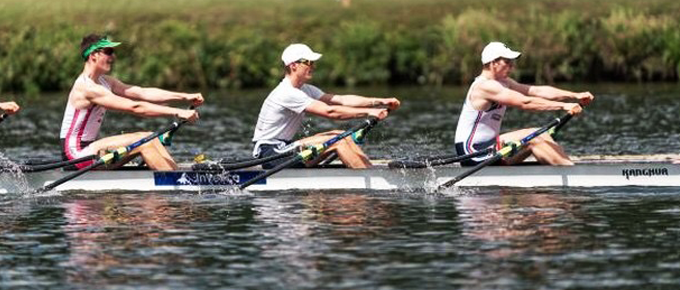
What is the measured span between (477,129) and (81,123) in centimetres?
508

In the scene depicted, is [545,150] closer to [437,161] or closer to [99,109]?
[437,161]

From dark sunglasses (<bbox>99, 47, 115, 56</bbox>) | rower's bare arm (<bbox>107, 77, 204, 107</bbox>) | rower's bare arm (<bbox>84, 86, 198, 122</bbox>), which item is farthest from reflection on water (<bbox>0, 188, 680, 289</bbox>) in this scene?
dark sunglasses (<bbox>99, 47, 115, 56</bbox>)

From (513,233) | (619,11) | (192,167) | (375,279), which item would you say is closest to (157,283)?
(375,279)

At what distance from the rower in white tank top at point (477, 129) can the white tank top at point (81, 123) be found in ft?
15.1

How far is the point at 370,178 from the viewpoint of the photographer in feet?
78.7

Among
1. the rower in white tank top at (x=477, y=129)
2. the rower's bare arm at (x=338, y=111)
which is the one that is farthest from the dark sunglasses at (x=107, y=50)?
the rower in white tank top at (x=477, y=129)

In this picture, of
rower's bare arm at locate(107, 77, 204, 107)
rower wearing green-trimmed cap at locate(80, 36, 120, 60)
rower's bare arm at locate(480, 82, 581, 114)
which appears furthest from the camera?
rower's bare arm at locate(107, 77, 204, 107)

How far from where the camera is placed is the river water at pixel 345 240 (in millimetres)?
16797

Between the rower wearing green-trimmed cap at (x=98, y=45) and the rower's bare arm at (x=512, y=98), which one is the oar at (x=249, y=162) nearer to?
the rower's bare arm at (x=512, y=98)

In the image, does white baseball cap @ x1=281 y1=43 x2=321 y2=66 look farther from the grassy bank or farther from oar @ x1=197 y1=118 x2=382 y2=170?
the grassy bank

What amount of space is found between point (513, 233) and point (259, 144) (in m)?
5.86

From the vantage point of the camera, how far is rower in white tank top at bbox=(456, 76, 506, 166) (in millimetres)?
24016

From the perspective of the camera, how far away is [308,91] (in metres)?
24.5

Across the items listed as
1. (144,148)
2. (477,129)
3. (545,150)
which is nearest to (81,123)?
(144,148)
